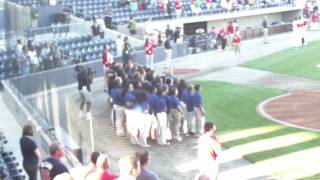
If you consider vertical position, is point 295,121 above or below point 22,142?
below

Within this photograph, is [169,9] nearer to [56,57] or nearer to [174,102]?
[56,57]

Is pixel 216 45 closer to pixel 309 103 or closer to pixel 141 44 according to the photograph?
pixel 141 44

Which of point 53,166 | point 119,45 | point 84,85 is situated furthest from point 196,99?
point 119,45

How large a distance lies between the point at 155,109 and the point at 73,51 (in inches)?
421

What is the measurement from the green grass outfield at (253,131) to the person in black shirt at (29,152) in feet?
15.5

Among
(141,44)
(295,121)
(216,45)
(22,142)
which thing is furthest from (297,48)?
(22,142)

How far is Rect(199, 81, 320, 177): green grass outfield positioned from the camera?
14.0m

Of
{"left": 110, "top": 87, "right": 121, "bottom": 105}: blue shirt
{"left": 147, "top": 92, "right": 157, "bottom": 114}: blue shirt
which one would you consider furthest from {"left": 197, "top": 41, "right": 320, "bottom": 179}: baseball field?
{"left": 110, "top": 87, "right": 121, "bottom": 105}: blue shirt

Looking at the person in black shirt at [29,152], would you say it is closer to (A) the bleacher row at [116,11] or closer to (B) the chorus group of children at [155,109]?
(B) the chorus group of children at [155,109]

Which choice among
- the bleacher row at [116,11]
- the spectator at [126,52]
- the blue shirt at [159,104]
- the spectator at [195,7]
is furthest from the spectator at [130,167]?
the spectator at [195,7]

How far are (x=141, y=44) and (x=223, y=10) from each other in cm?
1037

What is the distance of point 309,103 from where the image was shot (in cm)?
1909

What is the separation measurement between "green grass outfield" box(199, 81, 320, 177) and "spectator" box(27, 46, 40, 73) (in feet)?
16.4

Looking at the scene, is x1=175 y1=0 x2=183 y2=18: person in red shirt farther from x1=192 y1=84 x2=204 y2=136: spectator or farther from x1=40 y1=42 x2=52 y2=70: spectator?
x1=192 y1=84 x2=204 y2=136: spectator
